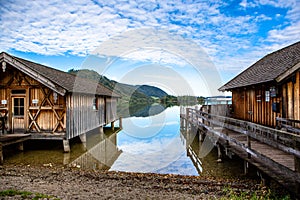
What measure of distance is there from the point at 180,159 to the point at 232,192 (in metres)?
6.01

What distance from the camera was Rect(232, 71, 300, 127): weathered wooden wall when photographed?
30.9 feet

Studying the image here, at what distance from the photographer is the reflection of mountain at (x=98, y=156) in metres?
10.5

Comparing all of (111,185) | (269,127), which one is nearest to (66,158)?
(111,185)

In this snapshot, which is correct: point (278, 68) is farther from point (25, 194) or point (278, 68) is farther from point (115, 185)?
point (25, 194)

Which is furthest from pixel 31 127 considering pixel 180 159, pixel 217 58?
pixel 217 58

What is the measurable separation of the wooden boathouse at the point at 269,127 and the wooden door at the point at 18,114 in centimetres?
1037

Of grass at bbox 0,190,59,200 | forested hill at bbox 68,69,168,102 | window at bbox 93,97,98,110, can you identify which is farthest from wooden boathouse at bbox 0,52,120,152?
forested hill at bbox 68,69,168,102

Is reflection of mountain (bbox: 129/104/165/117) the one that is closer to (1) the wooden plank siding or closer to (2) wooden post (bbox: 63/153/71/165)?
(1) the wooden plank siding

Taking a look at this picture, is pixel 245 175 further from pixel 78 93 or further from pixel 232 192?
pixel 78 93

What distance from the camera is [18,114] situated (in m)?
12.8

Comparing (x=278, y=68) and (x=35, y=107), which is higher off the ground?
(x=278, y=68)

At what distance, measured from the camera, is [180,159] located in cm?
1203

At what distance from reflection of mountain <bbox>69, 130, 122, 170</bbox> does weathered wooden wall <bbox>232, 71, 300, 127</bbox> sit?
8339 millimetres

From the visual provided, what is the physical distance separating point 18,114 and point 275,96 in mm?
13664
